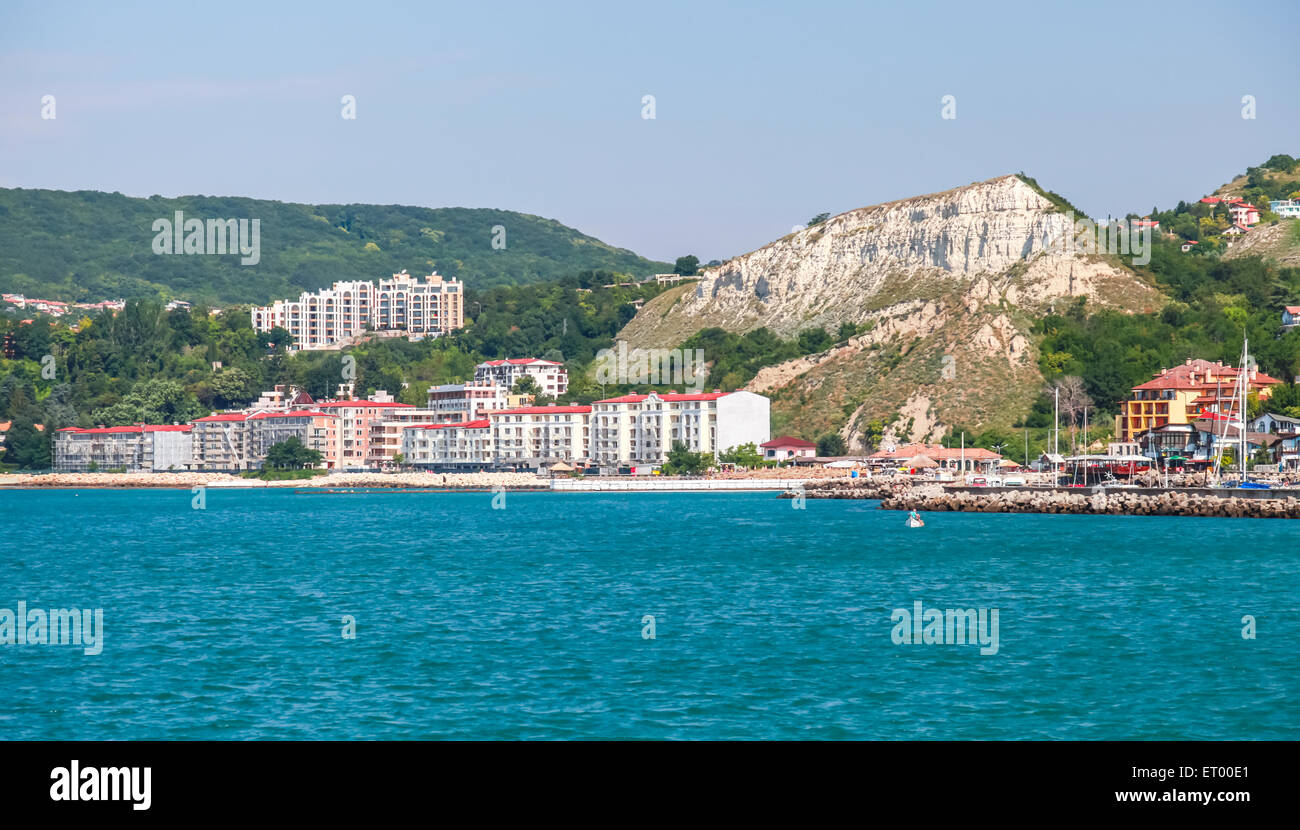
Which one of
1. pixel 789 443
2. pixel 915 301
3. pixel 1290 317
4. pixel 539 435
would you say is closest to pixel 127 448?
pixel 539 435

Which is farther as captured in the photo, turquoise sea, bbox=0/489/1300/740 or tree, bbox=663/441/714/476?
tree, bbox=663/441/714/476

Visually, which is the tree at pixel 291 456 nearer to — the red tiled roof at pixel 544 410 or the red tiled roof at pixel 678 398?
the red tiled roof at pixel 544 410

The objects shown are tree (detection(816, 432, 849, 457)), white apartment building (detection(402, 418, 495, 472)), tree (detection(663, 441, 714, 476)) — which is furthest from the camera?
white apartment building (detection(402, 418, 495, 472))

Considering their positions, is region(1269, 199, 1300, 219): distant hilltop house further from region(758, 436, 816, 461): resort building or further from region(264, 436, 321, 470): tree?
region(264, 436, 321, 470): tree

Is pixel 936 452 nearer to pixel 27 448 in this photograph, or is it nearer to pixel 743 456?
pixel 743 456

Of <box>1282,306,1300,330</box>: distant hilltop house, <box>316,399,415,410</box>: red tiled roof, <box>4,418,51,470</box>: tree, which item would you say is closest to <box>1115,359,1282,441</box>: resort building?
<box>1282,306,1300,330</box>: distant hilltop house

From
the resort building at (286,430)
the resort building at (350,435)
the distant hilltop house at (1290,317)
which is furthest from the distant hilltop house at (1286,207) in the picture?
the resort building at (286,430)
